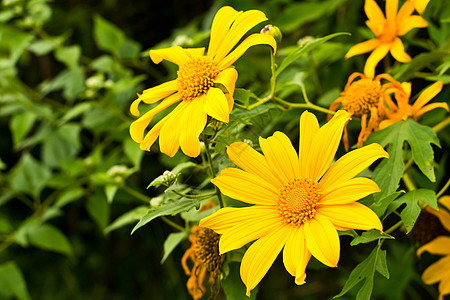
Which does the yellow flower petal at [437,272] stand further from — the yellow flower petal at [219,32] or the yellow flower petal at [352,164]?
the yellow flower petal at [219,32]

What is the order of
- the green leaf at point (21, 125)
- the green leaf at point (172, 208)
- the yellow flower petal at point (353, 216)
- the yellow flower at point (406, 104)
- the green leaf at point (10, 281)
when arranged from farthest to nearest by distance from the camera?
the green leaf at point (21, 125) → the green leaf at point (10, 281) → the yellow flower at point (406, 104) → the green leaf at point (172, 208) → the yellow flower petal at point (353, 216)

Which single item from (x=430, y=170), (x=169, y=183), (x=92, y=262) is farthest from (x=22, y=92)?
(x=430, y=170)

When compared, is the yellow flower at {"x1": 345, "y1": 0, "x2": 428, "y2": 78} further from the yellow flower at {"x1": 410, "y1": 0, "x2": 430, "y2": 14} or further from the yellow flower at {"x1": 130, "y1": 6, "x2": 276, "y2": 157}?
the yellow flower at {"x1": 130, "y1": 6, "x2": 276, "y2": 157}

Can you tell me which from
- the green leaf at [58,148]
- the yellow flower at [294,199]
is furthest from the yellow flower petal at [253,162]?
the green leaf at [58,148]

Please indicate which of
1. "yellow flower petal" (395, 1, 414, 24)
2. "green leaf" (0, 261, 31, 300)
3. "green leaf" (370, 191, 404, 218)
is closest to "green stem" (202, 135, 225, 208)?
"green leaf" (370, 191, 404, 218)

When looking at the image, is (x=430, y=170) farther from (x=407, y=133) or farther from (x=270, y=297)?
(x=270, y=297)

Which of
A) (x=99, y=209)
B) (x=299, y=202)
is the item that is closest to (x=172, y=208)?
(x=299, y=202)
